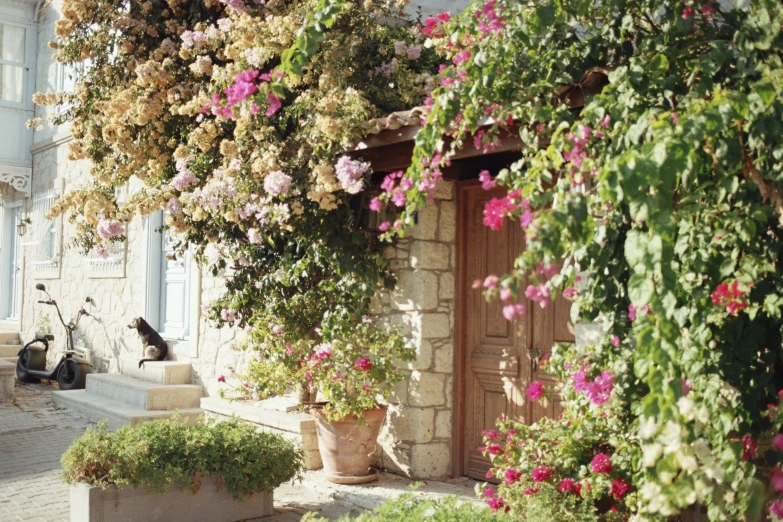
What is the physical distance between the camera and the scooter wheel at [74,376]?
11.2 metres

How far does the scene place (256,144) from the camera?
6195mm

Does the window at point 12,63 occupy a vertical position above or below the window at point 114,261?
above

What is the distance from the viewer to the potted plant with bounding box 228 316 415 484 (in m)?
6.05

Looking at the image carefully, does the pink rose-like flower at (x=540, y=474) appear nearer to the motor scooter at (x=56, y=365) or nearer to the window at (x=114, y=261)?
the window at (x=114, y=261)

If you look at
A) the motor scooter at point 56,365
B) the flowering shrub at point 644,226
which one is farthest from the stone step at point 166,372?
the flowering shrub at point 644,226

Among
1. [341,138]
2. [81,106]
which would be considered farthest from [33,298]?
[341,138]

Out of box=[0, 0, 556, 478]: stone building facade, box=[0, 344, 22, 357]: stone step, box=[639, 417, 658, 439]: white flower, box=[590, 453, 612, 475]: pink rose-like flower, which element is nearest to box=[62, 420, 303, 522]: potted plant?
box=[0, 0, 556, 478]: stone building facade

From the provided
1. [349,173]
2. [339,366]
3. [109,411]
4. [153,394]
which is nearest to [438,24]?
[349,173]

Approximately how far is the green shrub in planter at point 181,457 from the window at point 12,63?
10.8 metres

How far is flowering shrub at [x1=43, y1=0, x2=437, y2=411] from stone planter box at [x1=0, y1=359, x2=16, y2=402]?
393 centimetres

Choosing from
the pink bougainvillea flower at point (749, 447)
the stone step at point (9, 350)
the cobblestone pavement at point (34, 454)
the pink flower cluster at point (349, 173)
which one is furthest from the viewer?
the stone step at point (9, 350)

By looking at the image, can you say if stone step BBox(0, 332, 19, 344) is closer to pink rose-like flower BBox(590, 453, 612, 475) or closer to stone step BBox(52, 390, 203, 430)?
stone step BBox(52, 390, 203, 430)

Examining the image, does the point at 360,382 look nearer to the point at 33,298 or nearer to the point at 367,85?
the point at 367,85

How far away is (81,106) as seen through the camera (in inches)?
304
